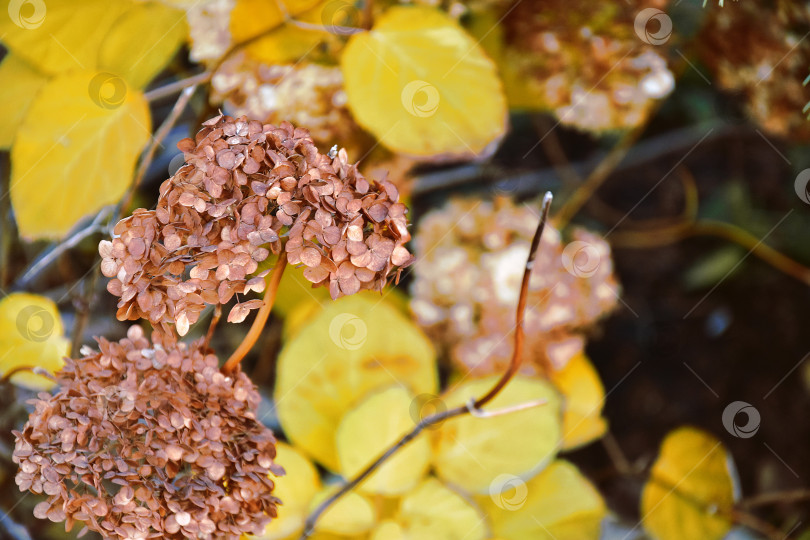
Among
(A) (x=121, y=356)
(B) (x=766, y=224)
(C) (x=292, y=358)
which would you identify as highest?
(A) (x=121, y=356)

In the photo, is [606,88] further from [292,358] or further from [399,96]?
[292,358]

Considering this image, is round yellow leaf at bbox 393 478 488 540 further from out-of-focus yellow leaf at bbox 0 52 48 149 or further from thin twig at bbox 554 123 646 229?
out-of-focus yellow leaf at bbox 0 52 48 149

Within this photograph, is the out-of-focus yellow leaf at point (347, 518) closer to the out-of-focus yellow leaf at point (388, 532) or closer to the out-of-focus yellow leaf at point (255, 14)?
the out-of-focus yellow leaf at point (388, 532)

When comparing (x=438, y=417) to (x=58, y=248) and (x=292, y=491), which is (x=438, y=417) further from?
(x=58, y=248)

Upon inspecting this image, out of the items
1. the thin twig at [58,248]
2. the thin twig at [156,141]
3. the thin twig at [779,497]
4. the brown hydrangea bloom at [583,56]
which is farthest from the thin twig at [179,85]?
the thin twig at [779,497]

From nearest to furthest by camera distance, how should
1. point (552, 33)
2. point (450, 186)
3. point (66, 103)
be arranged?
point (66, 103) < point (552, 33) < point (450, 186)

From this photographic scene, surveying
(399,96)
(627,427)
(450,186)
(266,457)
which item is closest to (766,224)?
(627,427)

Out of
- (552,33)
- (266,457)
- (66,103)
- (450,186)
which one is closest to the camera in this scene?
(266,457)
